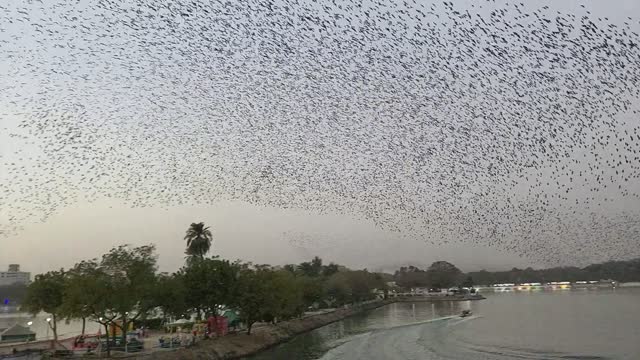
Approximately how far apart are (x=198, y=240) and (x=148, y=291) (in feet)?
194

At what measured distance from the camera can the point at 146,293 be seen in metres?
47.0

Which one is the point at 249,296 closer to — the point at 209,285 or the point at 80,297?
the point at 209,285

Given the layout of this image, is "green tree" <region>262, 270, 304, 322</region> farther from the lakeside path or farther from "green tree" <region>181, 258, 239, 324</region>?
"green tree" <region>181, 258, 239, 324</region>

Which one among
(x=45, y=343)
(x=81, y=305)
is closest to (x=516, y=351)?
(x=81, y=305)

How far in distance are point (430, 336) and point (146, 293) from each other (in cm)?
3931

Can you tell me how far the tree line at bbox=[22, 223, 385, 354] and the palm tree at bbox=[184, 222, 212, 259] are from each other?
27527 mm

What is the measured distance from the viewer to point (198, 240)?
106 meters

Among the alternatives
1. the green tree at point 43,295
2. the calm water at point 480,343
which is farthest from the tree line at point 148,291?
the calm water at point 480,343

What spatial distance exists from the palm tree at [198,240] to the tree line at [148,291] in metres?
27.5

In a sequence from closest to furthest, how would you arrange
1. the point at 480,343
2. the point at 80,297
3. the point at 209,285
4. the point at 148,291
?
1. the point at 80,297
2. the point at 148,291
3. the point at 209,285
4. the point at 480,343

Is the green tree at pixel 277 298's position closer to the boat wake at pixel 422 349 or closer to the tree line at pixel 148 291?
→ the tree line at pixel 148 291

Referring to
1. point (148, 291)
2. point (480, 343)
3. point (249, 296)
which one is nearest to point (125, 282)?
point (148, 291)

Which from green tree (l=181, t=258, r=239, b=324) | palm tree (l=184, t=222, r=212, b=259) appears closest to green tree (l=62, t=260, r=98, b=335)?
green tree (l=181, t=258, r=239, b=324)

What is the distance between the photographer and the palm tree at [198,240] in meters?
105
